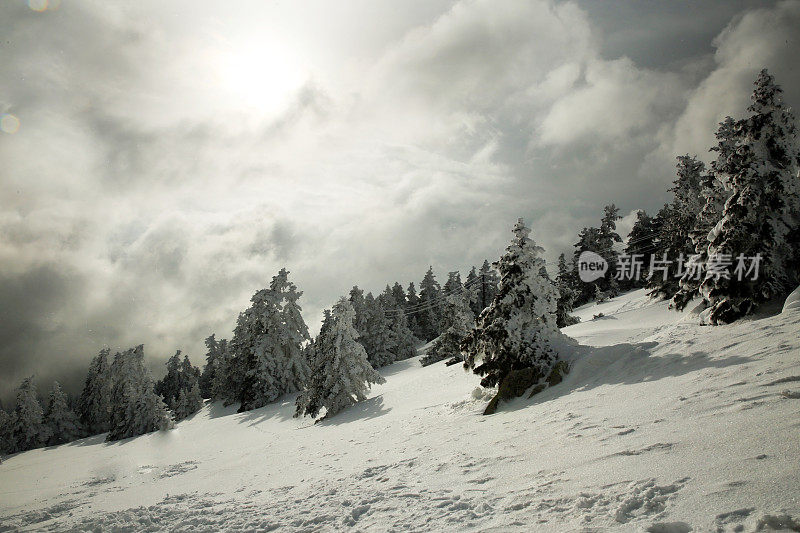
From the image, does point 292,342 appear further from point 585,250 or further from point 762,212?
point 585,250

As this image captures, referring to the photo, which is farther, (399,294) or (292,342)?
(399,294)

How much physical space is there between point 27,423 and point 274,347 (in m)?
54.0

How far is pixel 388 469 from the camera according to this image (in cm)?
894

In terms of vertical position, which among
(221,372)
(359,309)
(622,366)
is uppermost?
(359,309)

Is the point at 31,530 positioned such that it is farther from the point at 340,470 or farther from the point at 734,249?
the point at 734,249

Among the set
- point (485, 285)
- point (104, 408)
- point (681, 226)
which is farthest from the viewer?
point (485, 285)

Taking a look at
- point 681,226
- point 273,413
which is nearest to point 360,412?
point 273,413

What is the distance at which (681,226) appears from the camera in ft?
111

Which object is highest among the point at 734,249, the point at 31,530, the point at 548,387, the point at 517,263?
the point at 517,263

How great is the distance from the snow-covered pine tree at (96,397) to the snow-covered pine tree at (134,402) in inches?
737

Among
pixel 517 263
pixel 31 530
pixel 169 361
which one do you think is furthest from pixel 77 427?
pixel 517 263

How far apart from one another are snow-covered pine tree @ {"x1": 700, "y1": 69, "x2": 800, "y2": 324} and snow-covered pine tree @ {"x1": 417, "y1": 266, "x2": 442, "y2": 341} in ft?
199

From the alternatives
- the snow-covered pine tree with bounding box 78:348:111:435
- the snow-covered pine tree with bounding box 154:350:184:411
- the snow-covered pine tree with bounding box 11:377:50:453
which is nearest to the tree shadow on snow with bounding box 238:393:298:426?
the snow-covered pine tree with bounding box 78:348:111:435

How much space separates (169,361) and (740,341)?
4132 inches
